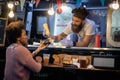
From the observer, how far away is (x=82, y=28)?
4.71 m

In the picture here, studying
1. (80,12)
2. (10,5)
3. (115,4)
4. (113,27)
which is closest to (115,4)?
(115,4)

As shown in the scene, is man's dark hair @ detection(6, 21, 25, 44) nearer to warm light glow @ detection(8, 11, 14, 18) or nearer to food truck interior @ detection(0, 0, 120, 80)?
food truck interior @ detection(0, 0, 120, 80)

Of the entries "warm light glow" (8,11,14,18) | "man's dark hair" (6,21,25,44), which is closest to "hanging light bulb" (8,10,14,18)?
"warm light glow" (8,11,14,18)

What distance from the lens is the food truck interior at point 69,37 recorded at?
12.9 ft

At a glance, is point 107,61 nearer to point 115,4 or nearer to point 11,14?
point 115,4

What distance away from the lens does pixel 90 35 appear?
4691 millimetres

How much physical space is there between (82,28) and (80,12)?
35 cm

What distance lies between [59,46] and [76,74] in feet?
2.21

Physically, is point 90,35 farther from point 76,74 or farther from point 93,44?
point 76,74

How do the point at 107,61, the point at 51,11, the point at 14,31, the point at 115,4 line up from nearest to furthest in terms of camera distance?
1. the point at 14,31
2. the point at 107,61
3. the point at 115,4
4. the point at 51,11

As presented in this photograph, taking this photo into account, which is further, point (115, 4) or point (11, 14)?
point (11, 14)

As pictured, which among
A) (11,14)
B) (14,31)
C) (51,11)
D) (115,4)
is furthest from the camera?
(51,11)

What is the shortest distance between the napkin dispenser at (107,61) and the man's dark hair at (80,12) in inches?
47.3

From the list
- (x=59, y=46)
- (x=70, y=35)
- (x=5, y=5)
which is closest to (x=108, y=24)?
(x=70, y=35)
